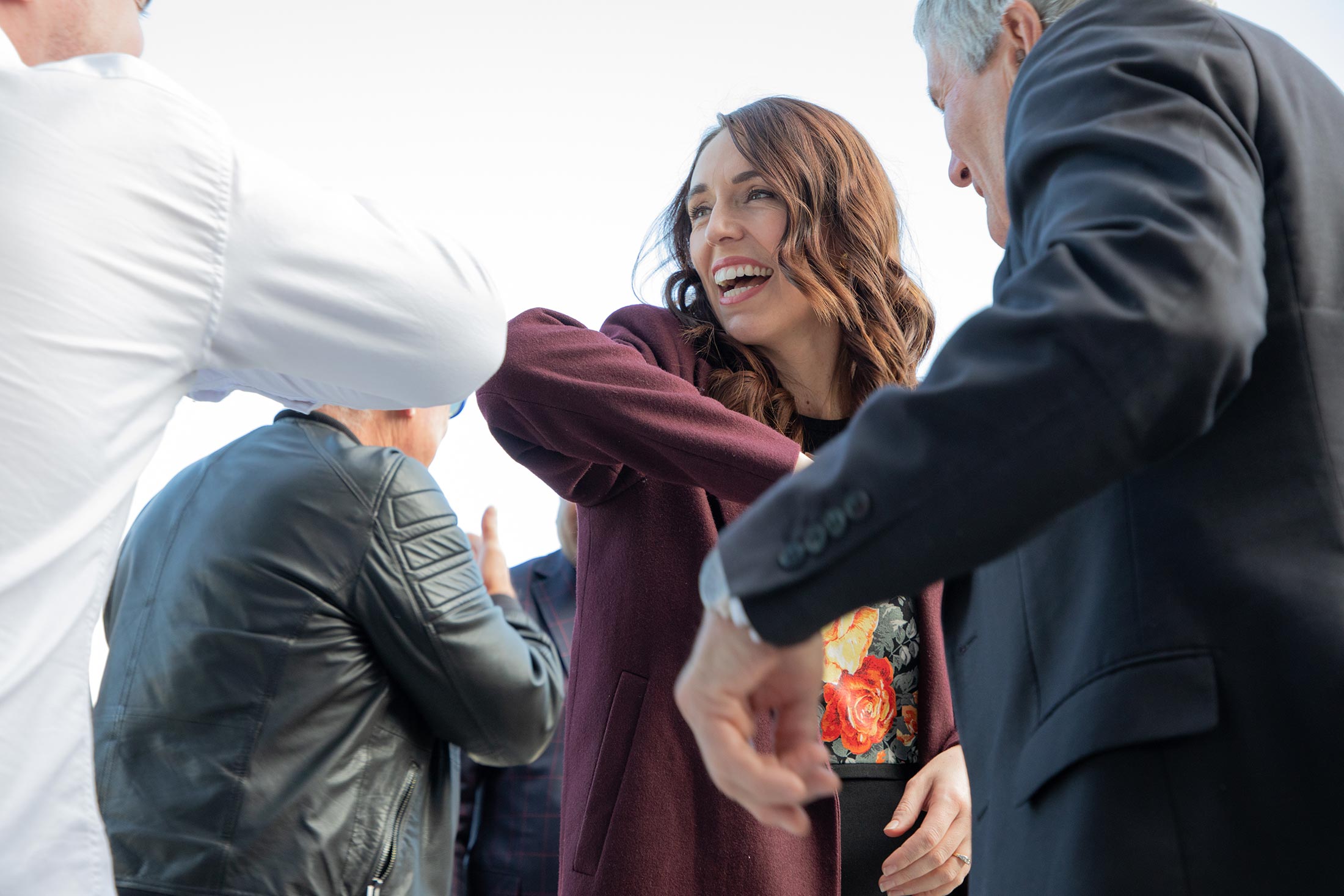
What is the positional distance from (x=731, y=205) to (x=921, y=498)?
142cm

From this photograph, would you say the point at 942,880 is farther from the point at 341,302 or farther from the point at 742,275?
the point at 341,302

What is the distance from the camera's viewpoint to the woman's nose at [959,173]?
1.70 m

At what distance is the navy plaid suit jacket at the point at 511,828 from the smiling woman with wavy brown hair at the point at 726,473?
49.4 inches

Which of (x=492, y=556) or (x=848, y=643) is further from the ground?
(x=848, y=643)

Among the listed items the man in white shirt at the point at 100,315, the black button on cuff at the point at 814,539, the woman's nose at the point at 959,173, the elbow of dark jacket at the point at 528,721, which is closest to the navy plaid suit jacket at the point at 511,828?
the elbow of dark jacket at the point at 528,721

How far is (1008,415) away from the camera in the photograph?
743 mm

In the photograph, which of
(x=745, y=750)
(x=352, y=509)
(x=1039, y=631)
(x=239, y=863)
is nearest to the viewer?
(x=745, y=750)

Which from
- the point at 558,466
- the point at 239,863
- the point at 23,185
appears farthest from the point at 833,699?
the point at 23,185

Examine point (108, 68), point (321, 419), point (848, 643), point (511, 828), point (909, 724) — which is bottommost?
point (511, 828)

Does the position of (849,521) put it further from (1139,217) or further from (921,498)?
(1139,217)

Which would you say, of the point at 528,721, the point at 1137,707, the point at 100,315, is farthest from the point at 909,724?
the point at 100,315

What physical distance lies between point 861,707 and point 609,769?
440 mm

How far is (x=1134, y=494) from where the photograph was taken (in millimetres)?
922

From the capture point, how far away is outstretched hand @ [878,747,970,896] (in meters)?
1.66
